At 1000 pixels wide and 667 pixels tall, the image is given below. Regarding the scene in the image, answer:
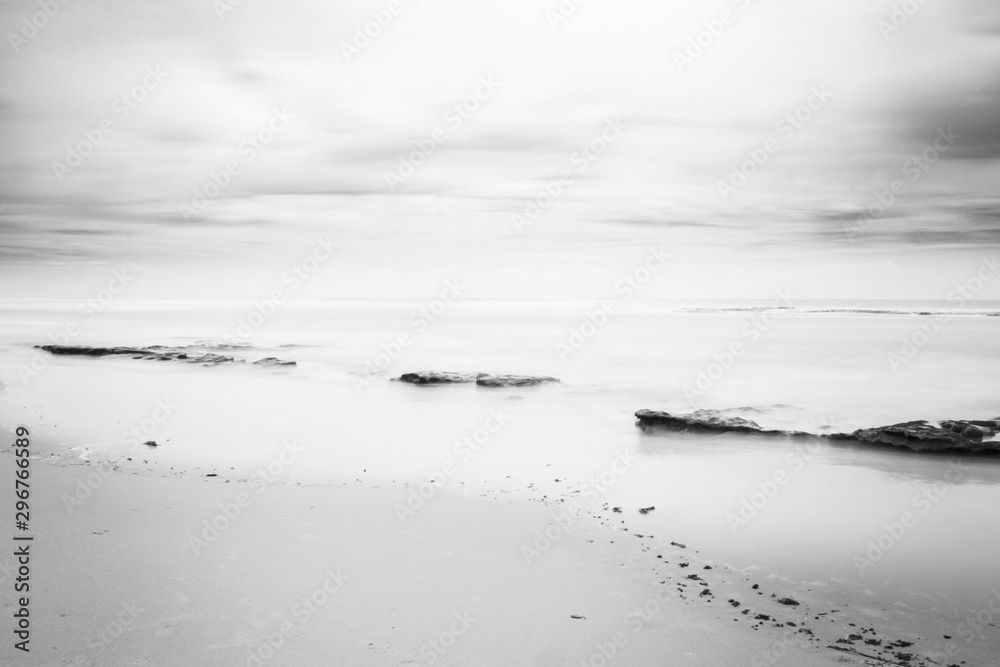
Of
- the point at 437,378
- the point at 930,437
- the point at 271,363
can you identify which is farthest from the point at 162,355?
the point at 930,437

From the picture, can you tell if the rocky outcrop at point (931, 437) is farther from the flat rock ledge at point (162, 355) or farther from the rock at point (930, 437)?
the flat rock ledge at point (162, 355)

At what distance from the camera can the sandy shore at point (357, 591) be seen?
4.62 m

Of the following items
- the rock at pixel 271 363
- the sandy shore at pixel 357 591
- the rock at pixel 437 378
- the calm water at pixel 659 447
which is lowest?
the sandy shore at pixel 357 591

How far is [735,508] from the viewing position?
822 cm

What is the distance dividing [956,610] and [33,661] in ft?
23.4

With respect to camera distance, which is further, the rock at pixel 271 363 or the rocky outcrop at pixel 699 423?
the rock at pixel 271 363

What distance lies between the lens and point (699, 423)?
1283 centimetres

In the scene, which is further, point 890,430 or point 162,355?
point 162,355

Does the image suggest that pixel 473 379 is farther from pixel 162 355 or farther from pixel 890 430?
pixel 162 355

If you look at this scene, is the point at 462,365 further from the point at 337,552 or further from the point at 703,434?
the point at 337,552

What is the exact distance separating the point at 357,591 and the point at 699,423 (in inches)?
356

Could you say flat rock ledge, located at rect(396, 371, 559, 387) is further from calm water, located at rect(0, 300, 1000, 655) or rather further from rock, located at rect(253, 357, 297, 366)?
rock, located at rect(253, 357, 297, 366)

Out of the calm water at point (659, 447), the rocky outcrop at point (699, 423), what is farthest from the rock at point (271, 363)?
the rocky outcrop at point (699, 423)

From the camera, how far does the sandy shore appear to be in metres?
4.62
